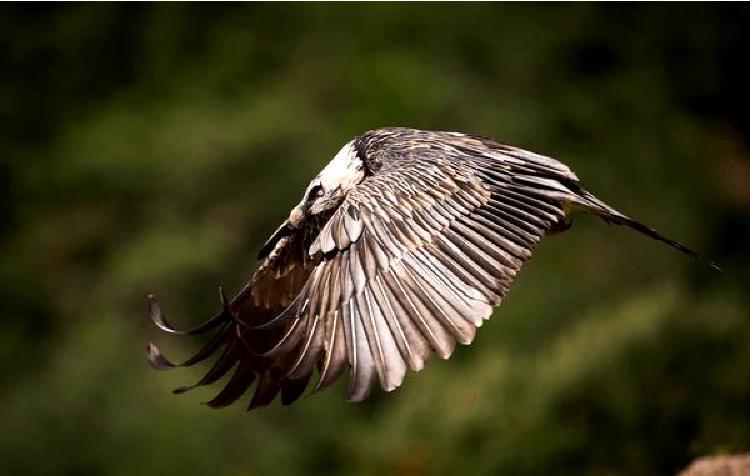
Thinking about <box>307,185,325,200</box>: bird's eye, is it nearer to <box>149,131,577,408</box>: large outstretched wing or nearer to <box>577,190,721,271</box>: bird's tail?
<box>149,131,577,408</box>: large outstretched wing

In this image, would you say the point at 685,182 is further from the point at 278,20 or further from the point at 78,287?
the point at 78,287

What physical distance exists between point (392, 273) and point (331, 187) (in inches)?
31.3

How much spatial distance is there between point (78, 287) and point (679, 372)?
15.5ft

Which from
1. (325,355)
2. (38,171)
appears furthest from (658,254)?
(325,355)

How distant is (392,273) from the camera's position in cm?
488

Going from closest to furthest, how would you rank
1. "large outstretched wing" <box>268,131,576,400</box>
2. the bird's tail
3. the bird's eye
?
"large outstretched wing" <box>268,131,576,400</box>, the bird's tail, the bird's eye

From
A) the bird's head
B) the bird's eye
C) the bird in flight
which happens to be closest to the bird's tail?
the bird in flight

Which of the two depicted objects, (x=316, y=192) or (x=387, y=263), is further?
(x=316, y=192)

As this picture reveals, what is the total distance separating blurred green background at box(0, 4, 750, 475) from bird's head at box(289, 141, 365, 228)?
231 centimetres

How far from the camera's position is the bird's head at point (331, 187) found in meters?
5.53

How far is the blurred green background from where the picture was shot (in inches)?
315

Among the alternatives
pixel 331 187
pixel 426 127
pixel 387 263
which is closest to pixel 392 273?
pixel 387 263

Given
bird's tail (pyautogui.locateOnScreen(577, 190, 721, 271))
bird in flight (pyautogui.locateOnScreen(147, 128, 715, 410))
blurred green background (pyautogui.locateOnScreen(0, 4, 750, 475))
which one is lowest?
blurred green background (pyautogui.locateOnScreen(0, 4, 750, 475))

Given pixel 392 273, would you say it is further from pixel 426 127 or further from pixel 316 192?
pixel 426 127
